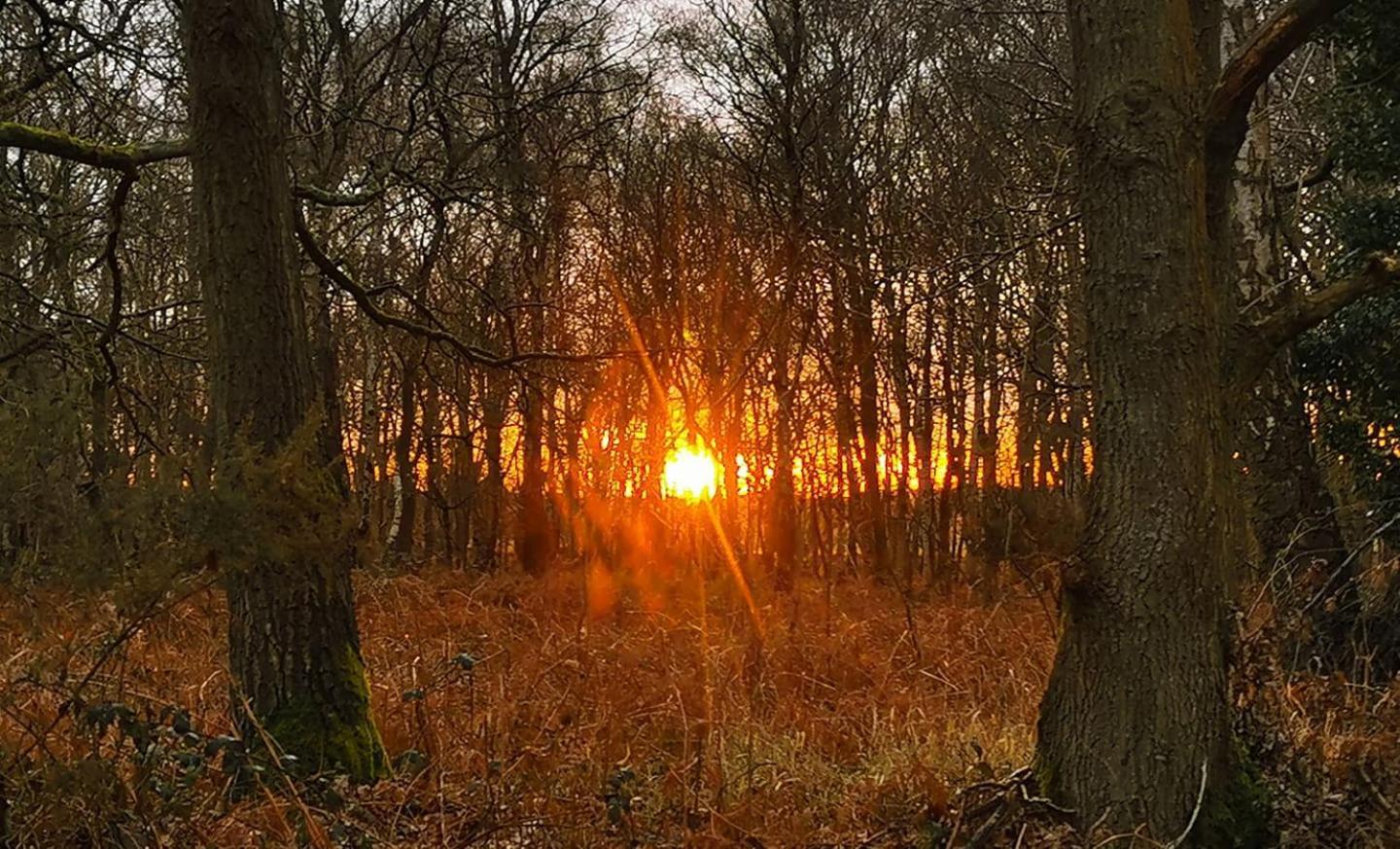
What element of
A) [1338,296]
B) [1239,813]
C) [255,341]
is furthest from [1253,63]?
[255,341]

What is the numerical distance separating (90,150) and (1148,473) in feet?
13.3

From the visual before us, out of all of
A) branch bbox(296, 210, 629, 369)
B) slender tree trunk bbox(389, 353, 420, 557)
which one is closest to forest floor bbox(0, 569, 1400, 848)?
branch bbox(296, 210, 629, 369)

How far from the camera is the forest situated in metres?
3.16

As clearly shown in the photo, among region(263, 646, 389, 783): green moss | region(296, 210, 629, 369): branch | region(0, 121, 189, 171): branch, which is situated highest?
region(0, 121, 189, 171): branch

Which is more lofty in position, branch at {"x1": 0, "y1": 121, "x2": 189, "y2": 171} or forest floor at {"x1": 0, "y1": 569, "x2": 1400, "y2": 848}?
branch at {"x1": 0, "y1": 121, "x2": 189, "y2": 171}

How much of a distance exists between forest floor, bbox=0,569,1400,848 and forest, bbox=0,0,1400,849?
0.09 ft

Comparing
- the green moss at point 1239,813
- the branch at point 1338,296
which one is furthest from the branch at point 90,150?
the green moss at point 1239,813

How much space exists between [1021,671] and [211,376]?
15.2 ft

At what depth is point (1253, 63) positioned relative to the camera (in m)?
3.24

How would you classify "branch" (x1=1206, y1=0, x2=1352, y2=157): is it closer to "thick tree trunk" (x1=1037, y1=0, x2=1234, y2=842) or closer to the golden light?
"thick tree trunk" (x1=1037, y1=0, x2=1234, y2=842)

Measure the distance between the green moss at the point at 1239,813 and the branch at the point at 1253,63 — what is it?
1.94 meters

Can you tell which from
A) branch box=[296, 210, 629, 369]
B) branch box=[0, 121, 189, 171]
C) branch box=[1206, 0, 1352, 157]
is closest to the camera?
branch box=[1206, 0, 1352, 157]

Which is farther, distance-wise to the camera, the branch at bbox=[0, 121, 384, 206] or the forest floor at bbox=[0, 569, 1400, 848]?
the branch at bbox=[0, 121, 384, 206]

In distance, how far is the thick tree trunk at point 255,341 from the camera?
3934mm
